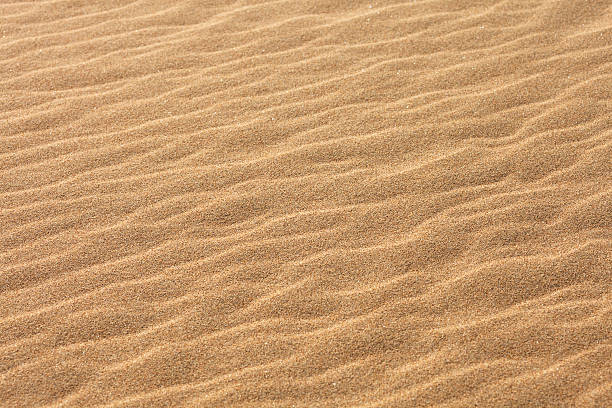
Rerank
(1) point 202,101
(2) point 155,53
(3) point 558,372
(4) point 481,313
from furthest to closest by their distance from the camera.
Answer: (2) point 155,53, (1) point 202,101, (4) point 481,313, (3) point 558,372

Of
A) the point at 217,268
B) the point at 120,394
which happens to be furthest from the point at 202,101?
the point at 120,394

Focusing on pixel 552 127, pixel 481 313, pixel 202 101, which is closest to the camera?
pixel 481 313

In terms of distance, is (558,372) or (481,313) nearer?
(558,372)

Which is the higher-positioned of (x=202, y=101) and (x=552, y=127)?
(x=202, y=101)

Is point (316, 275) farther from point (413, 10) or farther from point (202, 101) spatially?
point (413, 10)

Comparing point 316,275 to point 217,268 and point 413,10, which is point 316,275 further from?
point 413,10

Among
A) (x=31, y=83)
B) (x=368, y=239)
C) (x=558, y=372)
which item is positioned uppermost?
(x=31, y=83)

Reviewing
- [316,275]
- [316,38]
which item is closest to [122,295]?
[316,275]
